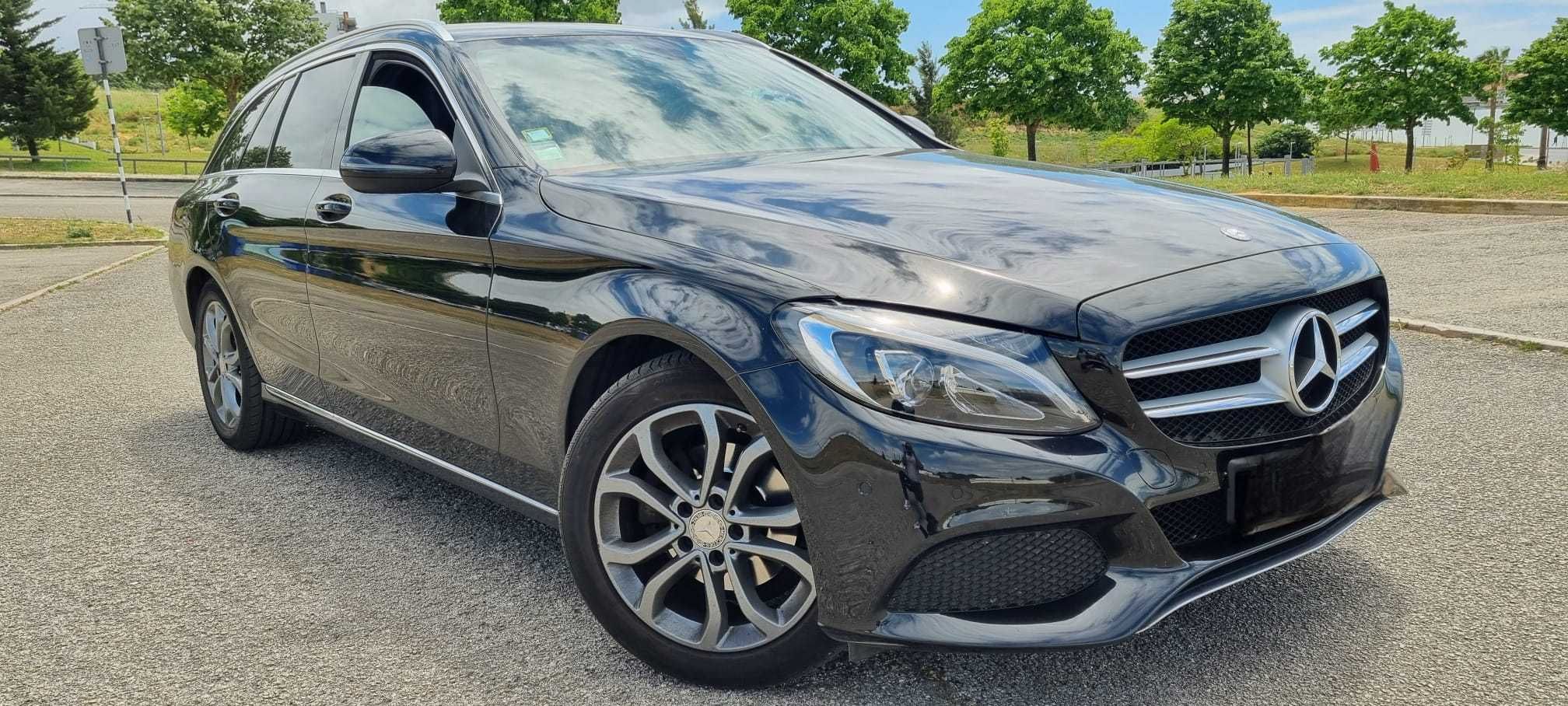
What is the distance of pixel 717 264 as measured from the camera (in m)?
2.42

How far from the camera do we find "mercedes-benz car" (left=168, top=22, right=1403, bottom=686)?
214 cm

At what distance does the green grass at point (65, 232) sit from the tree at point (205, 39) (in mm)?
33191

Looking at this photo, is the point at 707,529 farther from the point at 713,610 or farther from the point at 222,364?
the point at 222,364

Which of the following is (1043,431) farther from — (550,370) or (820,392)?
(550,370)

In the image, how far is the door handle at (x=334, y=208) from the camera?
11.8 ft

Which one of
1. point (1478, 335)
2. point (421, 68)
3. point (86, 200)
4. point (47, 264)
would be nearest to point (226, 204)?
point (421, 68)

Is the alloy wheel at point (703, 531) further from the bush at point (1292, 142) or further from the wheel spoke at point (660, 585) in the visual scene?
the bush at point (1292, 142)

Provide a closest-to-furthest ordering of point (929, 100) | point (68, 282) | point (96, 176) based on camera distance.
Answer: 1. point (68, 282)
2. point (96, 176)
3. point (929, 100)

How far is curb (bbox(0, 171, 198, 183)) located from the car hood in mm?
43576

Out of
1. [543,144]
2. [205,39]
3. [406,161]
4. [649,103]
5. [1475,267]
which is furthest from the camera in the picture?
[205,39]

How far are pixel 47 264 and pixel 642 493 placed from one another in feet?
47.6

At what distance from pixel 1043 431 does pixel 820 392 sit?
415mm

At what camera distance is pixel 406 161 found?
9.82 ft

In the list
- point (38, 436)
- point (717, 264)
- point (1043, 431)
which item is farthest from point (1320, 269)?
point (38, 436)
